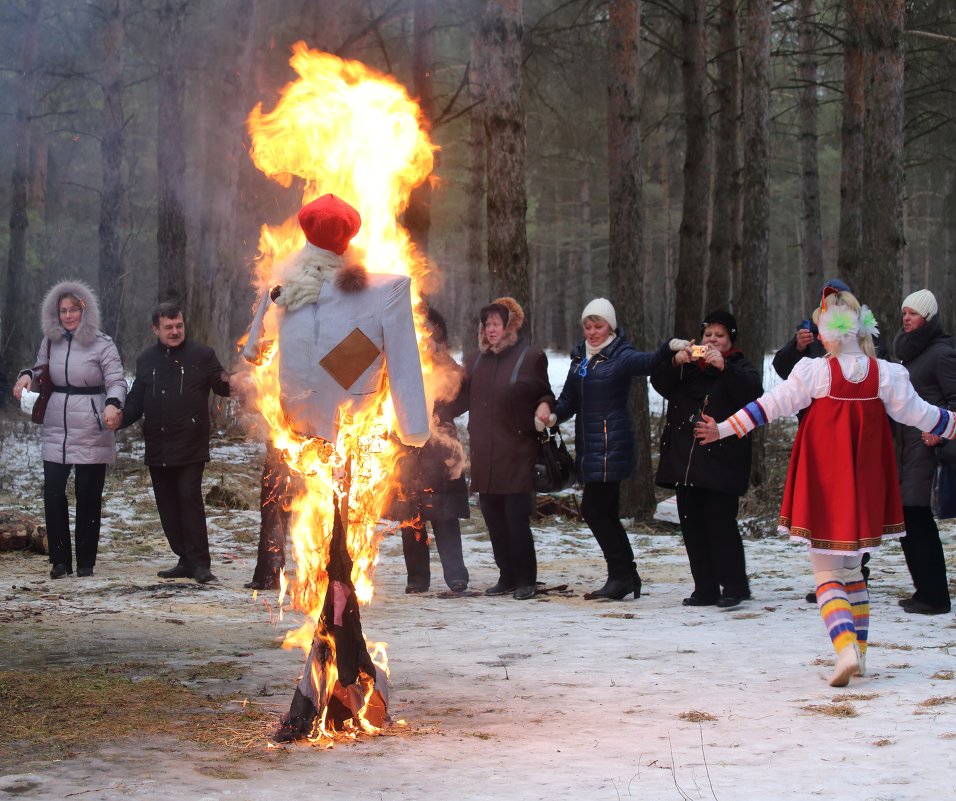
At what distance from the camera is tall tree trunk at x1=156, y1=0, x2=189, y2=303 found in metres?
16.0

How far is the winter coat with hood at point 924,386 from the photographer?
25.9ft

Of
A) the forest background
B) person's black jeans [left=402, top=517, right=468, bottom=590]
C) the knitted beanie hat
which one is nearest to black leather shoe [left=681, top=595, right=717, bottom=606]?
person's black jeans [left=402, top=517, right=468, bottom=590]

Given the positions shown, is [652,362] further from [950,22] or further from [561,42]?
[950,22]

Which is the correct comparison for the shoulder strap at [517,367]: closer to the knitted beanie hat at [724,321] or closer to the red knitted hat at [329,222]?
the knitted beanie hat at [724,321]

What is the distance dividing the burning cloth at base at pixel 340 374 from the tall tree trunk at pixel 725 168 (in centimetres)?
1323

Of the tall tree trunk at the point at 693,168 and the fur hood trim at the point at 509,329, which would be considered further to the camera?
the tall tree trunk at the point at 693,168

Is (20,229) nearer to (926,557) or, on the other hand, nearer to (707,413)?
(707,413)

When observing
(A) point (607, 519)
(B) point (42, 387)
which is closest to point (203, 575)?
(B) point (42, 387)

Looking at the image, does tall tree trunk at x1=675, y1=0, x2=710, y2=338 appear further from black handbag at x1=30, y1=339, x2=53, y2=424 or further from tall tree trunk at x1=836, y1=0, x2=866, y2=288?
black handbag at x1=30, y1=339, x2=53, y2=424

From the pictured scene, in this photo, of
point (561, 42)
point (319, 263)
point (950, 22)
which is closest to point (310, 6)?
point (561, 42)

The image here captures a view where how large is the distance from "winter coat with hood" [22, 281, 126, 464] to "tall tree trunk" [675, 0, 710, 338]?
29.4ft

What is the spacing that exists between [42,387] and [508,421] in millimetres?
3858

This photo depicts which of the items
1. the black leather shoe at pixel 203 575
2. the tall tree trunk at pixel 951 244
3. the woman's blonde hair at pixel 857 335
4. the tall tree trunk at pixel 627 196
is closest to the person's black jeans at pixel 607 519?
the woman's blonde hair at pixel 857 335

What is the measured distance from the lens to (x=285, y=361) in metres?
5.36
